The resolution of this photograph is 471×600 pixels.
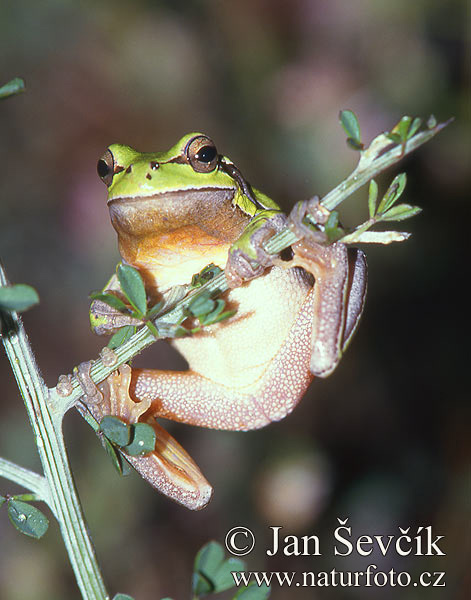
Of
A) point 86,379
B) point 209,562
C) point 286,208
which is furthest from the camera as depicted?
point 286,208

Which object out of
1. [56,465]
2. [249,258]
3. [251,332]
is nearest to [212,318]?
[249,258]

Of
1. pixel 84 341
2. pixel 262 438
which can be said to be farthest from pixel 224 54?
pixel 262 438

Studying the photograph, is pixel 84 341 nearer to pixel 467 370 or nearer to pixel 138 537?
pixel 138 537

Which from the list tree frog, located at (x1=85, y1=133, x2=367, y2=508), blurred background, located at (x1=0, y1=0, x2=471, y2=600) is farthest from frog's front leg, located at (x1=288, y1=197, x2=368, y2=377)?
blurred background, located at (x1=0, y1=0, x2=471, y2=600)

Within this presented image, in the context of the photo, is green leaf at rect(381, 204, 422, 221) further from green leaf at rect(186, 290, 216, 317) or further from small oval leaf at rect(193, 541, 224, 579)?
small oval leaf at rect(193, 541, 224, 579)

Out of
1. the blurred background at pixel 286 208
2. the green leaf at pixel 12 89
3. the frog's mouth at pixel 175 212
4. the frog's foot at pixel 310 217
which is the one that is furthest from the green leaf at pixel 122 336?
the blurred background at pixel 286 208

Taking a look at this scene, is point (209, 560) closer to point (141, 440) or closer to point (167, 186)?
point (141, 440)
